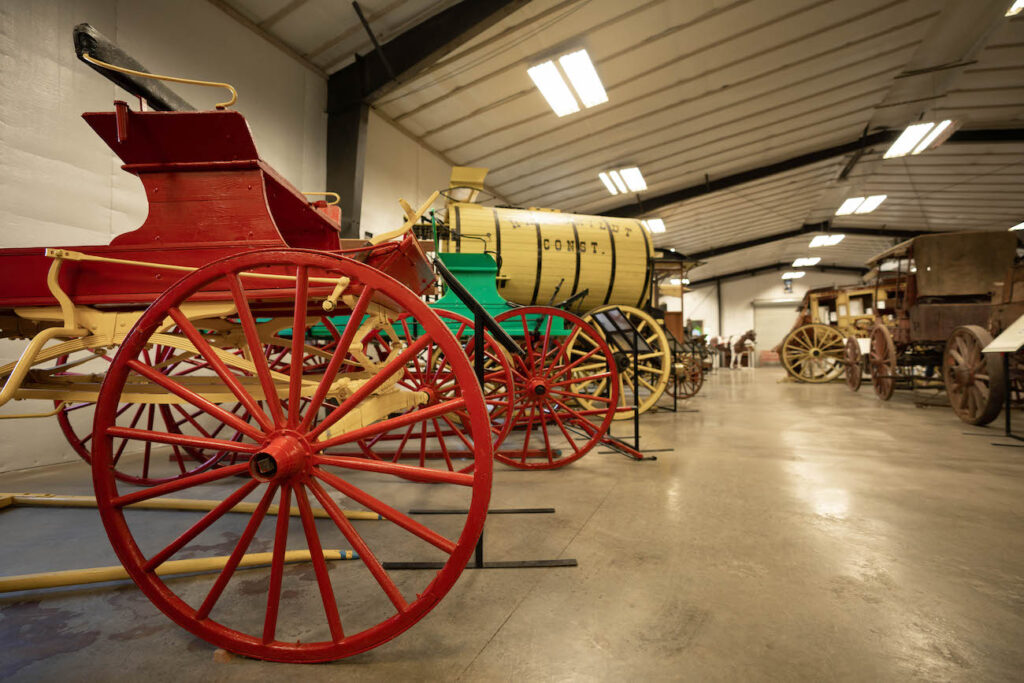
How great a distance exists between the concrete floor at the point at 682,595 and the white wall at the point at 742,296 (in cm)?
1884

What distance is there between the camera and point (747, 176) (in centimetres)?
883

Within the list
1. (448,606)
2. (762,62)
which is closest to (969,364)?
(762,62)

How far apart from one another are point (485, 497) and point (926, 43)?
8.72m

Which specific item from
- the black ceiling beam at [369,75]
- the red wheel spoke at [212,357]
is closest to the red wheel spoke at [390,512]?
the red wheel spoke at [212,357]

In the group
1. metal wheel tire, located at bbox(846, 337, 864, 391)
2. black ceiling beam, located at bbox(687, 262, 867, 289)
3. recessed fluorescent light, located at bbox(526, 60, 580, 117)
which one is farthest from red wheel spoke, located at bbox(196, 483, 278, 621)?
black ceiling beam, located at bbox(687, 262, 867, 289)

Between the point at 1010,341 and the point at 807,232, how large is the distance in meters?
A: 13.0

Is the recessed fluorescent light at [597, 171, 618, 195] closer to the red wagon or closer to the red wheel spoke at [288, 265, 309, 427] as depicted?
the red wagon

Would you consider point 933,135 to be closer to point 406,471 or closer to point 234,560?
point 406,471

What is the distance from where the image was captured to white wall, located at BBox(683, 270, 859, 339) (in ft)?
64.7

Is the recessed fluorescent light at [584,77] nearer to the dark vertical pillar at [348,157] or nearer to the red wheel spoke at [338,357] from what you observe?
the dark vertical pillar at [348,157]

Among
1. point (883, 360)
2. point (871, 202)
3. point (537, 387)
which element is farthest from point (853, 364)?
point (537, 387)

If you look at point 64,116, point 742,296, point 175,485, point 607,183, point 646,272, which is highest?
point 607,183

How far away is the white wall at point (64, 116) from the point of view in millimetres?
2725

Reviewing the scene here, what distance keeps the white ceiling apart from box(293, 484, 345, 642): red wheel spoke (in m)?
4.88
